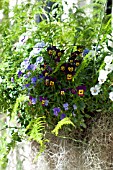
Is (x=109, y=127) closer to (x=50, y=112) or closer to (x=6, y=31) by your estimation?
(x=50, y=112)

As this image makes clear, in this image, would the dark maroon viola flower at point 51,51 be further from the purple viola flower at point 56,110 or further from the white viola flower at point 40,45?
the purple viola flower at point 56,110

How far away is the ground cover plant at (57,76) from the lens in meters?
1.01

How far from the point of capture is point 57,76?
1056 millimetres

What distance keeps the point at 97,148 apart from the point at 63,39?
35 centimetres

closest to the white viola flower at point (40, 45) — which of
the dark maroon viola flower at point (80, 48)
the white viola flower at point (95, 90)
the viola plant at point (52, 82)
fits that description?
the viola plant at point (52, 82)

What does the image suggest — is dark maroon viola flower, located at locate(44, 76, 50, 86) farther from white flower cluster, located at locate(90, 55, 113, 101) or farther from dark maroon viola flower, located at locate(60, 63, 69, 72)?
white flower cluster, located at locate(90, 55, 113, 101)

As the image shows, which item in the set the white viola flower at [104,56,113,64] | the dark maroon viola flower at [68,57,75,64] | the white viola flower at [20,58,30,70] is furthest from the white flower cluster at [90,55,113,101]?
the white viola flower at [20,58,30,70]

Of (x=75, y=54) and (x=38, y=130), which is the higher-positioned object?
(x=75, y=54)

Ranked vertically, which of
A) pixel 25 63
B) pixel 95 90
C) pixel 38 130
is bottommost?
pixel 38 130

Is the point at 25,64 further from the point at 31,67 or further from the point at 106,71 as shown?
the point at 106,71

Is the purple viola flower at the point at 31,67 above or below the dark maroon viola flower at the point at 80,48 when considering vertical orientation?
below

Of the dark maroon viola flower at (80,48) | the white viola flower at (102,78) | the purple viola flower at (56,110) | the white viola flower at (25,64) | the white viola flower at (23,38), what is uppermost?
the white viola flower at (23,38)

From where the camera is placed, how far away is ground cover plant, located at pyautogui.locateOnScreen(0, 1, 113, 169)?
3.33 feet

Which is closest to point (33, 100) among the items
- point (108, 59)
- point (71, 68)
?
point (71, 68)
